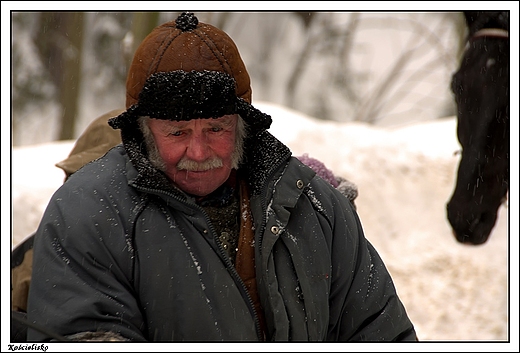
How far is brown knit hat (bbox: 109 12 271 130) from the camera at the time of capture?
190cm

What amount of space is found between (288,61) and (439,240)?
32.0 ft

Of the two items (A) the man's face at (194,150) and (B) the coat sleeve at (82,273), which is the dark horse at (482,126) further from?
(B) the coat sleeve at (82,273)

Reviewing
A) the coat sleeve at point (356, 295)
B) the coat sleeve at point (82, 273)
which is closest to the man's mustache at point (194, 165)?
the coat sleeve at point (82, 273)

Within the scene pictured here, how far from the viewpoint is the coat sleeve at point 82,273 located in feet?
5.83

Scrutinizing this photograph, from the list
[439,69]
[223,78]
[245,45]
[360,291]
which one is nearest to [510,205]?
[360,291]

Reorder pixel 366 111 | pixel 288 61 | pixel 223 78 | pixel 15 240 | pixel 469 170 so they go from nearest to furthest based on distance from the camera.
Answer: pixel 223 78, pixel 469 170, pixel 15 240, pixel 366 111, pixel 288 61

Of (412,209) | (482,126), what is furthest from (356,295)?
(412,209)

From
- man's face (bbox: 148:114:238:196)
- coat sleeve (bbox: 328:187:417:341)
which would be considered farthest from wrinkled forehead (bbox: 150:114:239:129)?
coat sleeve (bbox: 328:187:417:341)

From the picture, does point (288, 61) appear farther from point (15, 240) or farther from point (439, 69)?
point (15, 240)

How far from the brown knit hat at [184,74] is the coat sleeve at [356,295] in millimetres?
594

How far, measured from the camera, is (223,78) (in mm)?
1942

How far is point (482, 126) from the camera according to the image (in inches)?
148

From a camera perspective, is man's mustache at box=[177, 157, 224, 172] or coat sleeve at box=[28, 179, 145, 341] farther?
man's mustache at box=[177, 157, 224, 172]

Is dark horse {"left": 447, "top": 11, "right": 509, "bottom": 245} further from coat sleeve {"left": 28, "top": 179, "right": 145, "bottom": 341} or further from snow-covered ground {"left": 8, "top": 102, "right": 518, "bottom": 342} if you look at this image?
coat sleeve {"left": 28, "top": 179, "right": 145, "bottom": 341}
